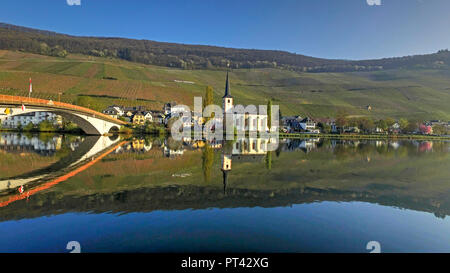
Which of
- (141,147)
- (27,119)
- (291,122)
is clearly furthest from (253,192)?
(291,122)

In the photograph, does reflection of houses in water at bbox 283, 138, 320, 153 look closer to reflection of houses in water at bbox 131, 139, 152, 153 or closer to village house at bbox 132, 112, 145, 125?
reflection of houses in water at bbox 131, 139, 152, 153

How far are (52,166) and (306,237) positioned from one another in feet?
74.3

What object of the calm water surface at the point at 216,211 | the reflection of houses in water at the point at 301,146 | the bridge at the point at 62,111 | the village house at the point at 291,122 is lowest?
the calm water surface at the point at 216,211

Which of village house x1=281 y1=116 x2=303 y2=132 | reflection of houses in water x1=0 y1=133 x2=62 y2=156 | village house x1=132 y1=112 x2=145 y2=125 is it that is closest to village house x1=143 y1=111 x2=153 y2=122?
village house x1=132 y1=112 x2=145 y2=125

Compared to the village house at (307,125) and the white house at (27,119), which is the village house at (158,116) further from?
the village house at (307,125)

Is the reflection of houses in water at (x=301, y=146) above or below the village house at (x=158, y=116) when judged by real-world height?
below

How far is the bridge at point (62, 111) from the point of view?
37000 millimetres

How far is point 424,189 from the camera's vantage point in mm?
20562

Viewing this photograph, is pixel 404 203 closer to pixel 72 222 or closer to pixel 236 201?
pixel 236 201

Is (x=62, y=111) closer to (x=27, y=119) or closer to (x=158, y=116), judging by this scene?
(x=158, y=116)

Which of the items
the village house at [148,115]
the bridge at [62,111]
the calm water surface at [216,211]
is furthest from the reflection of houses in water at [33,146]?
the village house at [148,115]

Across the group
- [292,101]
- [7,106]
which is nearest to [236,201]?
[7,106]

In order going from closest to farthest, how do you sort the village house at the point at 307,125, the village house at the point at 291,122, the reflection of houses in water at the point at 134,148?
the reflection of houses in water at the point at 134,148, the village house at the point at 307,125, the village house at the point at 291,122
